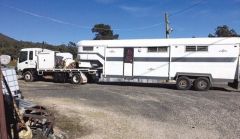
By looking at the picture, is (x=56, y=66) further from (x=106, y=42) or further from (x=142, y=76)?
(x=142, y=76)

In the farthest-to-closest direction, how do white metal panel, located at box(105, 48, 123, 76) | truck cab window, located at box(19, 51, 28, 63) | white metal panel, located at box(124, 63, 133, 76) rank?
truck cab window, located at box(19, 51, 28, 63)
white metal panel, located at box(105, 48, 123, 76)
white metal panel, located at box(124, 63, 133, 76)

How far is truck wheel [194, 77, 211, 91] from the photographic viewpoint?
24234 millimetres

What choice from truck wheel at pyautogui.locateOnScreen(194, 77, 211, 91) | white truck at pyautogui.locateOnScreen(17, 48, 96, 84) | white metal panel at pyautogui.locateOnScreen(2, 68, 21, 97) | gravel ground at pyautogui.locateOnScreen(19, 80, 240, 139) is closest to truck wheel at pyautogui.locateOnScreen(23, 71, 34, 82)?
white truck at pyautogui.locateOnScreen(17, 48, 96, 84)

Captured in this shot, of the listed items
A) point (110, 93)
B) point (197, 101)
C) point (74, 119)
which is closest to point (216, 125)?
point (74, 119)

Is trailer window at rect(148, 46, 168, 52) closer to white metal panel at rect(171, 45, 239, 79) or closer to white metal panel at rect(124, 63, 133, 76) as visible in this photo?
white metal panel at rect(171, 45, 239, 79)

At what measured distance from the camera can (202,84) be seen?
24.4 m

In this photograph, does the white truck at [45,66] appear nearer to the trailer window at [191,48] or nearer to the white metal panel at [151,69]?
the white metal panel at [151,69]

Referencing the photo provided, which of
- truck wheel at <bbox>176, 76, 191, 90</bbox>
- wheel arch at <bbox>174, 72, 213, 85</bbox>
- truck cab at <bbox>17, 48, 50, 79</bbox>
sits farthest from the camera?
truck cab at <bbox>17, 48, 50, 79</bbox>

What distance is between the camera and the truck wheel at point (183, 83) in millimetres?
24719

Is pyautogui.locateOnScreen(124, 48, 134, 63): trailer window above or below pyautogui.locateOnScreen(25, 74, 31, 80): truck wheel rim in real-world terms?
above

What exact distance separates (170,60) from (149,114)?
10745 mm

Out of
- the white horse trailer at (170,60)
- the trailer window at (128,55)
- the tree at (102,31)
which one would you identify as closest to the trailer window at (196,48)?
the white horse trailer at (170,60)

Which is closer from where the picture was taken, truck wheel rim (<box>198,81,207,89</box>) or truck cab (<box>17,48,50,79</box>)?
truck wheel rim (<box>198,81,207,89</box>)

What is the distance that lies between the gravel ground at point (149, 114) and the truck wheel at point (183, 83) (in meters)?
3.88
